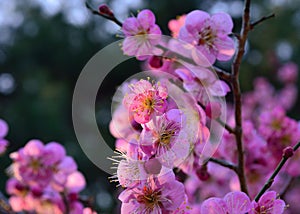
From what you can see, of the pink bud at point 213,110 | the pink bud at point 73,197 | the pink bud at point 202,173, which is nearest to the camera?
the pink bud at point 213,110

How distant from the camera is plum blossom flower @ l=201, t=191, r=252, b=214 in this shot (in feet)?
2.39

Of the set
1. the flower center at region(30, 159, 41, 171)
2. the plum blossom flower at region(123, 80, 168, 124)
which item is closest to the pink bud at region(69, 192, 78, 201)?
the flower center at region(30, 159, 41, 171)

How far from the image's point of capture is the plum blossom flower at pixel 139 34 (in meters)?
1.00

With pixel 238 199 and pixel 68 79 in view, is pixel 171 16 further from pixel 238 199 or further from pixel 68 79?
pixel 238 199

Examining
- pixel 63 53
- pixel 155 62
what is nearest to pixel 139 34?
pixel 155 62

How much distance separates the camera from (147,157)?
735 millimetres

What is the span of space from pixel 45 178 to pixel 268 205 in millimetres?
744

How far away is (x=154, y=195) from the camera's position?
741 mm

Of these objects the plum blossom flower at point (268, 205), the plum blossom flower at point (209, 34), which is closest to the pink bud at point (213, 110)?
the plum blossom flower at point (209, 34)

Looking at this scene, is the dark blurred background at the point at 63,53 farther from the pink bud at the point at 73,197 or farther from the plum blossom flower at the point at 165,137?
the plum blossom flower at the point at 165,137

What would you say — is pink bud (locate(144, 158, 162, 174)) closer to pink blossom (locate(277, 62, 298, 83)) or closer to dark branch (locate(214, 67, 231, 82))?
dark branch (locate(214, 67, 231, 82))

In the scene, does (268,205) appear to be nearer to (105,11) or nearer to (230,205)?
(230,205)

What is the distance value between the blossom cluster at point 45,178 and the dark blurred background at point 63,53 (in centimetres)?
324

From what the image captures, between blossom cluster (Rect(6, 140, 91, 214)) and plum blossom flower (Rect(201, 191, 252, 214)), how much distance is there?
0.62m
